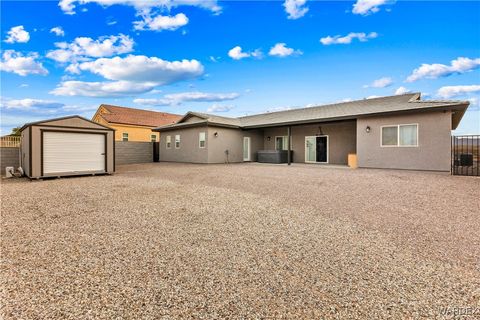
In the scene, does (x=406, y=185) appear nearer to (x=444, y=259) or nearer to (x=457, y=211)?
(x=457, y=211)

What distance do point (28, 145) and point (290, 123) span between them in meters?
13.0

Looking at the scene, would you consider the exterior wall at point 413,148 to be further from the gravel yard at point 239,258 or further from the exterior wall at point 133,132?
the exterior wall at point 133,132

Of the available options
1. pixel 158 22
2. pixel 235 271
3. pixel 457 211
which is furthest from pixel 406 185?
pixel 158 22

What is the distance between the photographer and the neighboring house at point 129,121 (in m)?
23.6

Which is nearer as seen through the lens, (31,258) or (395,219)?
(31,258)

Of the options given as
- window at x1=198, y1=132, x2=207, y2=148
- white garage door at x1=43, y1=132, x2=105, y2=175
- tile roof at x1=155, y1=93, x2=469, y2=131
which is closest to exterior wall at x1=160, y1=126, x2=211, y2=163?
window at x1=198, y1=132, x2=207, y2=148

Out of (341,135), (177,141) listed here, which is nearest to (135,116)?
(177,141)

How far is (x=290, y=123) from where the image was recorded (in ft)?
→ 47.6

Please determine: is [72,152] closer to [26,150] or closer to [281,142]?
[26,150]

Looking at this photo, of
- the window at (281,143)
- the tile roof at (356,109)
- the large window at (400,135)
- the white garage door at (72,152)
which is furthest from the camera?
the window at (281,143)

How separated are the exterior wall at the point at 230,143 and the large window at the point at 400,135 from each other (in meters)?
9.07

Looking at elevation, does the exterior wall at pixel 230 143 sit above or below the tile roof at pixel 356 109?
below

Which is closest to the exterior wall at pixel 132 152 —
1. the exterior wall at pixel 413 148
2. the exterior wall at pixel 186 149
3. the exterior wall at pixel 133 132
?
the exterior wall at pixel 186 149

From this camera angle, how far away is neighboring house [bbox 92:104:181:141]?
2362 centimetres
